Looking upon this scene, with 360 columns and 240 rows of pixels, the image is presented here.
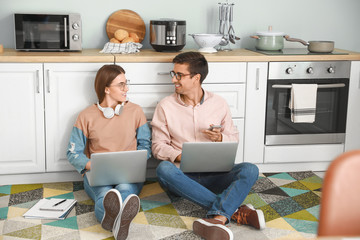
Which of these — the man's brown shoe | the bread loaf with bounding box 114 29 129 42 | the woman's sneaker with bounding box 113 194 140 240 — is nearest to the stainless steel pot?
the bread loaf with bounding box 114 29 129 42

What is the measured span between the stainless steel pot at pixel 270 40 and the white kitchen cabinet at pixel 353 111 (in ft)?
1.72

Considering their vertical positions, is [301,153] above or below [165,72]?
below

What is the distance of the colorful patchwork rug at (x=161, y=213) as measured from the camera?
2.52m

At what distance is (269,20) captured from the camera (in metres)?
3.81

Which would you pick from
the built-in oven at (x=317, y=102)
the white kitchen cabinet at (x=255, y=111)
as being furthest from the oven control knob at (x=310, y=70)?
the white kitchen cabinet at (x=255, y=111)

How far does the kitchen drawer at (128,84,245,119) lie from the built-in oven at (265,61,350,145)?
0.69ft

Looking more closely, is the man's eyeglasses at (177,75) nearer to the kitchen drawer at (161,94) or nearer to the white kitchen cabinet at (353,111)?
the kitchen drawer at (161,94)

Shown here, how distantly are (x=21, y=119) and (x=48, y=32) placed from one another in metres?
0.60

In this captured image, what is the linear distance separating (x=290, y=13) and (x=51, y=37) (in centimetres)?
184

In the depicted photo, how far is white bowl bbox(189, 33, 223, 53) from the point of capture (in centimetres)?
335

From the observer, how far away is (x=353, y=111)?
136 inches

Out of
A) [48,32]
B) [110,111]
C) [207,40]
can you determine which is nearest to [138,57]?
[110,111]

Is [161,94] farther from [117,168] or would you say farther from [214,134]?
[117,168]

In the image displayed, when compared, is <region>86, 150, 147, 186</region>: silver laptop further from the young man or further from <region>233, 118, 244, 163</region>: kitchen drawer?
<region>233, 118, 244, 163</region>: kitchen drawer
